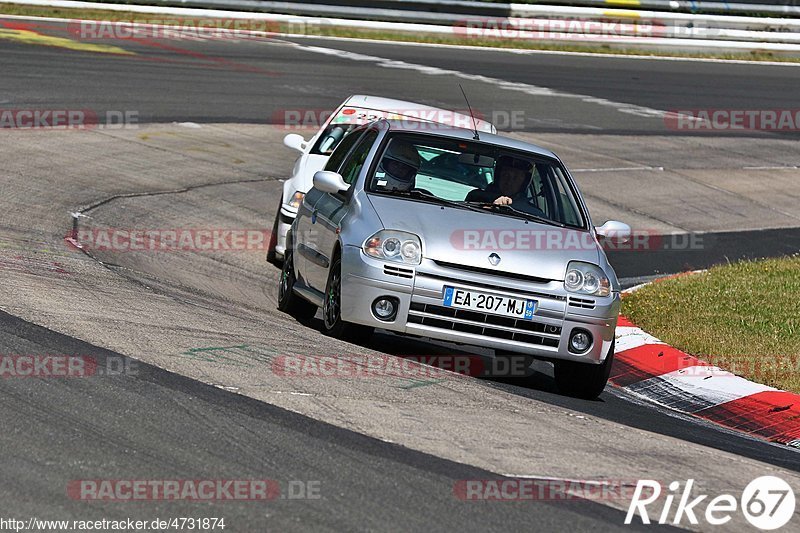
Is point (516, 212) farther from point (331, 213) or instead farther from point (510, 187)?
point (331, 213)

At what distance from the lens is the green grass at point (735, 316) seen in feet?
31.8

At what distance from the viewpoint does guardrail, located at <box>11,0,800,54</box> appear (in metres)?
30.7

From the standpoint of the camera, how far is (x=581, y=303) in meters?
8.14

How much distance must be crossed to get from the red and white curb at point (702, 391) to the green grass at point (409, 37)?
21.1 metres

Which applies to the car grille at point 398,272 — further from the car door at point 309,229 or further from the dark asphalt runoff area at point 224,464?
Result: the dark asphalt runoff area at point 224,464

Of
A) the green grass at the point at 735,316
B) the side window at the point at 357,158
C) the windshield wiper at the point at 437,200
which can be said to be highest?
the side window at the point at 357,158

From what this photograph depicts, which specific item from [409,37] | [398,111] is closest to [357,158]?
[398,111]

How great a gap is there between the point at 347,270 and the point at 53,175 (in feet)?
23.4

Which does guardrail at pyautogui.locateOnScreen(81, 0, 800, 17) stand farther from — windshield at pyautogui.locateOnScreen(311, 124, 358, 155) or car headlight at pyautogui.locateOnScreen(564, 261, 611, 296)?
car headlight at pyautogui.locateOnScreen(564, 261, 611, 296)

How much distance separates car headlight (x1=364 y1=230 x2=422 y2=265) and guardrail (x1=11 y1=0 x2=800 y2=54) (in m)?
22.7

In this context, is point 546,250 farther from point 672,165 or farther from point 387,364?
point 672,165

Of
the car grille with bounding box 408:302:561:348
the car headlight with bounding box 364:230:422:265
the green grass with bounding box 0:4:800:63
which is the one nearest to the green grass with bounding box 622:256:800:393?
the car grille with bounding box 408:302:561:348

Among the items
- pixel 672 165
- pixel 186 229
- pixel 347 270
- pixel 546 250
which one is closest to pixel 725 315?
pixel 546 250

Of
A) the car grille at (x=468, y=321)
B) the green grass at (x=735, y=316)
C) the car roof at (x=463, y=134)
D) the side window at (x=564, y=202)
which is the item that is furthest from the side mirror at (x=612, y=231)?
the car grille at (x=468, y=321)
